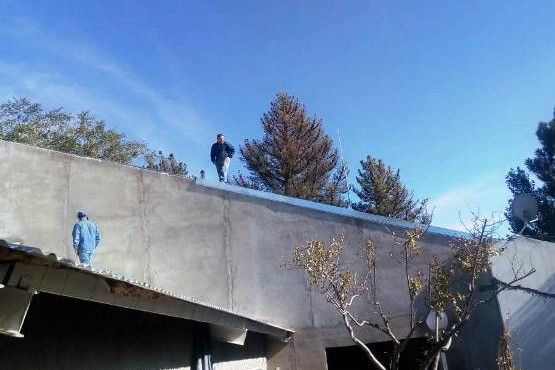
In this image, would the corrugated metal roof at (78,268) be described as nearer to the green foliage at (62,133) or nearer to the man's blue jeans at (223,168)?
the man's blue jeans at (223,168)

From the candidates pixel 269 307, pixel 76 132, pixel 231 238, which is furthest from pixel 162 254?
pixel 76 132

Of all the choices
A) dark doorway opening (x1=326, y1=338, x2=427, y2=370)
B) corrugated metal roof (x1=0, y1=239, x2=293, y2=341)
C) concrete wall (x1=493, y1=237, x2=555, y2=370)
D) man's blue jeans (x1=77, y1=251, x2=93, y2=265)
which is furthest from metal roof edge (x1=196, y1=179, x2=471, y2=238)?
corrugated metal roof (x1=0, y1=239, x2=293, y2=341)

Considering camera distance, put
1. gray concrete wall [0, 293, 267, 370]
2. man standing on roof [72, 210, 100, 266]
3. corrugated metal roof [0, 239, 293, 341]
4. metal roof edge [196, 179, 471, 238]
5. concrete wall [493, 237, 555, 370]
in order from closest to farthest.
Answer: corrugated metal roof [0, 239, 293, 341] < gray concrete wall [0, 293, 267, 370] < man standing on roof [72, 210, 100, 266] < concrete wall [493, 237, 555, 370] < metal roof edge [196, 179, 471, 238]

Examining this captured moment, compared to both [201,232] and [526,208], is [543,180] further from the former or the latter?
[201,232]

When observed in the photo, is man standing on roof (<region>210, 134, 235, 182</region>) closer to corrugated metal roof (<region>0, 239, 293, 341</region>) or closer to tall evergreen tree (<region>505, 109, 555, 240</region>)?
corrugated metal roof (<region>0, 239, 293, 341</region>)

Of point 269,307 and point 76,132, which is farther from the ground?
Result: point 76,132

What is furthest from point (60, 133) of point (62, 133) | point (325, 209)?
point (325, 209)

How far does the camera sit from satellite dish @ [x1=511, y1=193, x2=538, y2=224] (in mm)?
10281

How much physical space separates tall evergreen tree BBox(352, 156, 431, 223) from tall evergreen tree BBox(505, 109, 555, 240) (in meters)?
7.21

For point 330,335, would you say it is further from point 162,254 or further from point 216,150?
point 216,150

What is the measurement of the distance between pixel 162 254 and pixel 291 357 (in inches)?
Answer: 115

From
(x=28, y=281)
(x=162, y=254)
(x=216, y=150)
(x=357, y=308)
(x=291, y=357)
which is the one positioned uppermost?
(x=216, y=150)

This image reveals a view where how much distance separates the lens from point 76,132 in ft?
85.1

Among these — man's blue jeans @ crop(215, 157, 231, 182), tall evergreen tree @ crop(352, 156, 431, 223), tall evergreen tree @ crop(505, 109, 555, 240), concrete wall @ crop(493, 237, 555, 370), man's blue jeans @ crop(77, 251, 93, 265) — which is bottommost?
concrete wall @ crop(493, 237, 555, 370)
